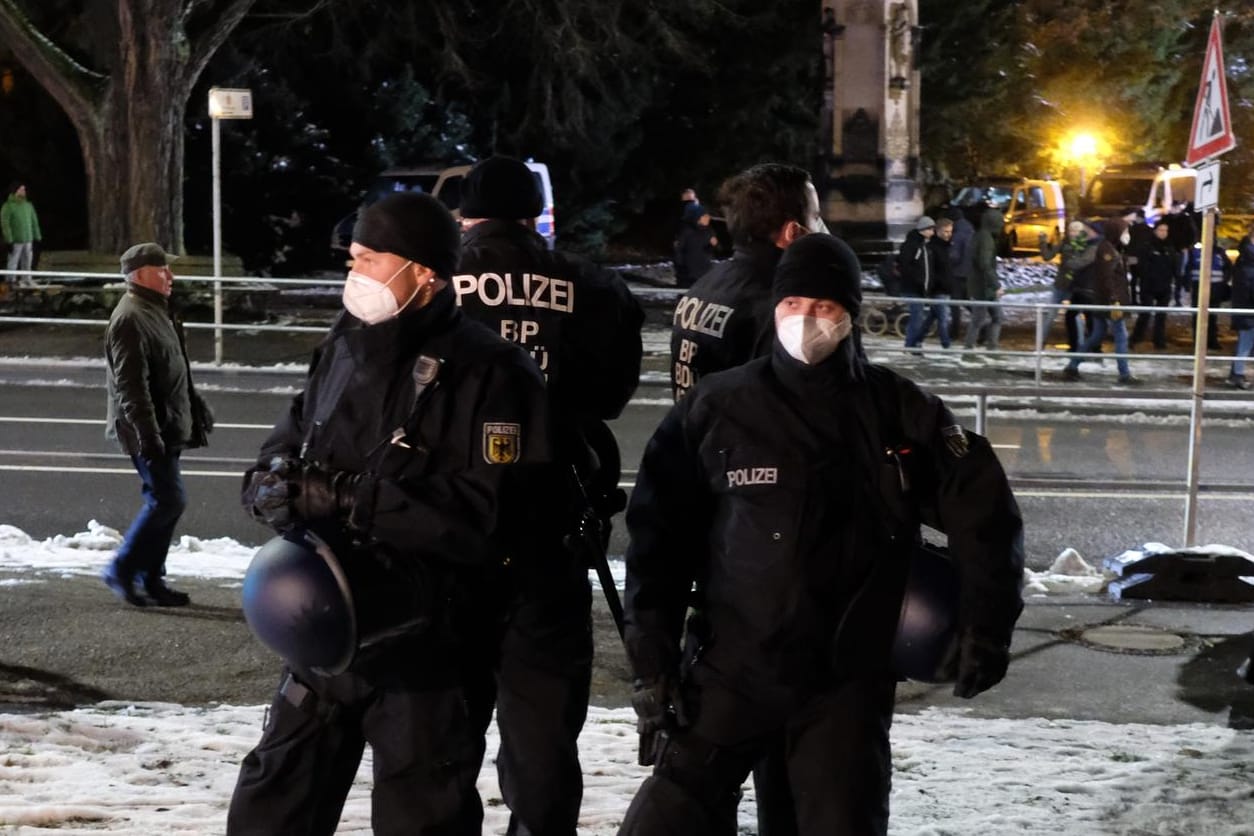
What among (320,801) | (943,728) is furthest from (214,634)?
(320,801)

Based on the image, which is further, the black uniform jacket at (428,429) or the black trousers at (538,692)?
the black trousers at (538,692)

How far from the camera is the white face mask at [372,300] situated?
3.90m

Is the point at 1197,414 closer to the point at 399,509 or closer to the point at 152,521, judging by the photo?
the point at 152,521

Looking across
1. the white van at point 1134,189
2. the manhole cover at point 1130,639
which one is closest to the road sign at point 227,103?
the manhole cover at point 1130,639

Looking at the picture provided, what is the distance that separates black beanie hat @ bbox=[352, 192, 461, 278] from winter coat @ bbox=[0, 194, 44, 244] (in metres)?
23.3

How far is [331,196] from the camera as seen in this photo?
29.3 m

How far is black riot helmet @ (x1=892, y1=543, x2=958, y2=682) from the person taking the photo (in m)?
3.68

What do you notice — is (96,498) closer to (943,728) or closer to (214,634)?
(214,634)

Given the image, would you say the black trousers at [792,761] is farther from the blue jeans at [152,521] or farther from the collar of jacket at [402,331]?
the blue jeans at [152,521]

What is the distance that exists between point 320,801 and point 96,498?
7.57 m

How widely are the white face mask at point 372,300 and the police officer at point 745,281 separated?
1114 millimetres

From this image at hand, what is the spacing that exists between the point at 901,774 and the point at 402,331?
8.34 feet

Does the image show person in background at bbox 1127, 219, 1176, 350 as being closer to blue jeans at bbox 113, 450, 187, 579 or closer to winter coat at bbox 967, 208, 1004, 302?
winter coat at bbox 967, 208, 1004, 302

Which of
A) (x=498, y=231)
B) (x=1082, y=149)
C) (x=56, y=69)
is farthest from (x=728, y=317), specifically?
(x=1082, y=149)
